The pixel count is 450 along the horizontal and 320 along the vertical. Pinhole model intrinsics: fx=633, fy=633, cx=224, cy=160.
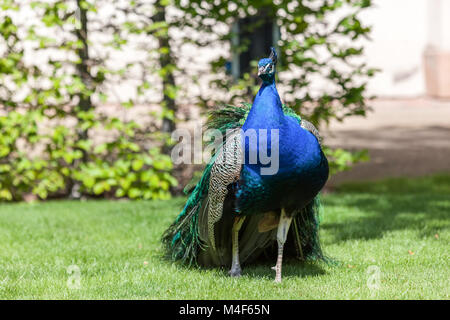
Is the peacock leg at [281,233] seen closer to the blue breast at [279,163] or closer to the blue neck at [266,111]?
the blue breast at [279,163]

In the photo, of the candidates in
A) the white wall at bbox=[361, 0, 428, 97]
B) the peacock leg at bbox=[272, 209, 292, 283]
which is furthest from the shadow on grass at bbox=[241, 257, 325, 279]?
the white wall at bbox=[361, 0, 428, 97]

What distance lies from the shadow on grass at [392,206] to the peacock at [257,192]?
1171mm

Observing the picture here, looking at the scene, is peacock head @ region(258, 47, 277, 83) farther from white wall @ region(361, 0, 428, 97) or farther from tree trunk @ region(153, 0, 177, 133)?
white wall @ region(361, 0, 428, 97)

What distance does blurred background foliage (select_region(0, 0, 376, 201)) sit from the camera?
686 centimetres

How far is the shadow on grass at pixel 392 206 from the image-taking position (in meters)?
5.40

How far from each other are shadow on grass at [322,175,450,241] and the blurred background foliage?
2.00ft

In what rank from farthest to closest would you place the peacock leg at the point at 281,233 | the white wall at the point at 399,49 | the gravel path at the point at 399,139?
the white wall at the point at 399,49, the gravel path at the point at 399,139, the peacock leg at the point at 281,233

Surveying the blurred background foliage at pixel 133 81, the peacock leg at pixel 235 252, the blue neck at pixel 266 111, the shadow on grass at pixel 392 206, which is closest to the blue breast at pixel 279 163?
the blue neck at pixel 266 111

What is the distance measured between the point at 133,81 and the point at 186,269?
12.7 ft

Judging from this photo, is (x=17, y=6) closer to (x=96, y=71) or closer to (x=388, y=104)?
(x=96, y=71)

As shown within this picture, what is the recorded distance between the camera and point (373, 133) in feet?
39.7

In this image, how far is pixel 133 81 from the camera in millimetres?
7520
